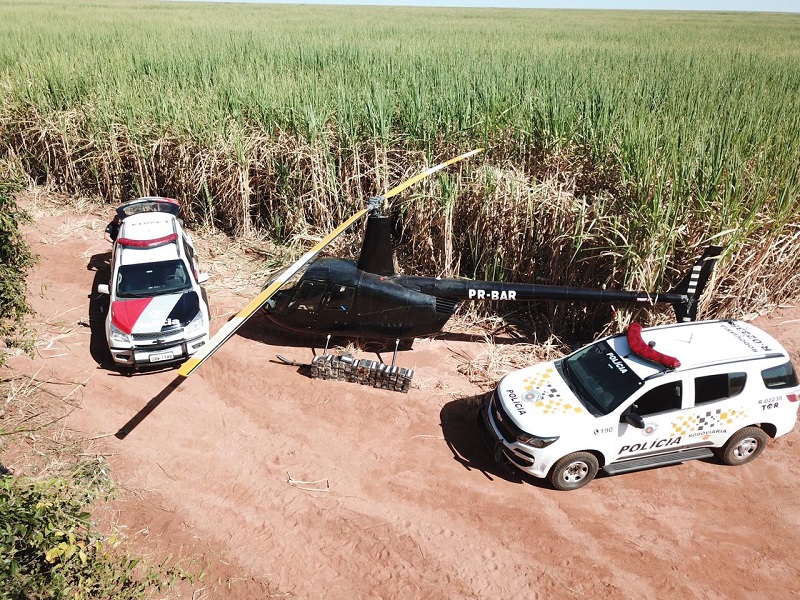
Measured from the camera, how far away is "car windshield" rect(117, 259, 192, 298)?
10102 millimetres

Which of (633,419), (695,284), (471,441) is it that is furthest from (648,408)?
(695,284)

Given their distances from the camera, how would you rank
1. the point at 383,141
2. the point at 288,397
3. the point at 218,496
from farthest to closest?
the point at 383,141
the point at 288,397
the point at 218,496

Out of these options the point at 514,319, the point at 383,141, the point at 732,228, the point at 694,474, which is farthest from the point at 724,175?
the point at 383,141

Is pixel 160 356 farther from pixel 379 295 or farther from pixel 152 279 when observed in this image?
pixel 379 295

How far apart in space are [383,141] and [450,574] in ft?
28.3

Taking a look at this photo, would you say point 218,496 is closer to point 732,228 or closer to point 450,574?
point 450,574

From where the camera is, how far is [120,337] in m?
9.48

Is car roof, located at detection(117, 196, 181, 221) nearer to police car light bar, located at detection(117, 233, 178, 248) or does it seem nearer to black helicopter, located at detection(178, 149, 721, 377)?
police car light bar, located at detection(117, 233, 178, 248)

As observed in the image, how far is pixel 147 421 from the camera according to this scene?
8805 millimetres

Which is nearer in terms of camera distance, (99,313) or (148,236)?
(148,236)

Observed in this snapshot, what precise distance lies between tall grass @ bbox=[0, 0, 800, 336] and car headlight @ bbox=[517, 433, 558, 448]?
3.72 m

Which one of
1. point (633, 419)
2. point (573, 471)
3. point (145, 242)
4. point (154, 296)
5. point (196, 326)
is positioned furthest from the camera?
point (145, 242)

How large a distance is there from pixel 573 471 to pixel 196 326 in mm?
6369

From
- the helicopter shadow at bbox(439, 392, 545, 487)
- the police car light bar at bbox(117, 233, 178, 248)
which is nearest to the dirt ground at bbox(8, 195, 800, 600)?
the helicopter shadow at bbox(439, 392, 545, 487)
